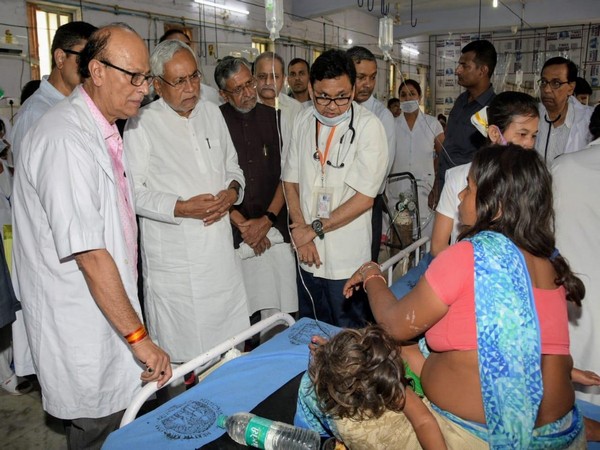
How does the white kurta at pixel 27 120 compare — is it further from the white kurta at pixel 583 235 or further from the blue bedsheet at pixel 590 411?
the white kurta at pixel 583 235

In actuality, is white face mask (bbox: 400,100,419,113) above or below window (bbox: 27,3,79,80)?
below

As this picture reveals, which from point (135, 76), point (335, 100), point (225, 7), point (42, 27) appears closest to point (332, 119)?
point (335, 100)

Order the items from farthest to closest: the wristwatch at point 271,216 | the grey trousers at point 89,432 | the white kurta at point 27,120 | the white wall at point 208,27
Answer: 1. the white wall at point 208,27
2. the wristwatch at point 271,216
3. the white kurta at point 27,120
4. the grey trousers at point 89,432

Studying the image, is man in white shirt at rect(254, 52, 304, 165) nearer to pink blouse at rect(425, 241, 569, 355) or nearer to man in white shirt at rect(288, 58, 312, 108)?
man in white shirt at rect(288, 58, 312, 108)

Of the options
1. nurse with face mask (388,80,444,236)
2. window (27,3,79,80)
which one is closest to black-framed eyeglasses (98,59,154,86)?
nurse with face mask (388,80,444,236)

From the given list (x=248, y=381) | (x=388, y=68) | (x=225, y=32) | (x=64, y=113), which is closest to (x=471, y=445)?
(x=248, y=381)

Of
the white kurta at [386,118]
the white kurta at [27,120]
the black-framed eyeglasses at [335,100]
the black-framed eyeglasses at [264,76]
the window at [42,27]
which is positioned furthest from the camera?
the window at [42,27]

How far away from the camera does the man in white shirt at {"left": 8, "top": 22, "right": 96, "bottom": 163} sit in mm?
2619

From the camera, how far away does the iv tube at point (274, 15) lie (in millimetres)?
2498

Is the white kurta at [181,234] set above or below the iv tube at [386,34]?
below

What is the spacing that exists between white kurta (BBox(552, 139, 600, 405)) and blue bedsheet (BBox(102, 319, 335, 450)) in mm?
1291

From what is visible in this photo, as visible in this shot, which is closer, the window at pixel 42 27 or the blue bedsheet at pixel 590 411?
the blue bedsheet at pixel 590 411

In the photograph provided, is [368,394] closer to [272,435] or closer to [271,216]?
[272,435]

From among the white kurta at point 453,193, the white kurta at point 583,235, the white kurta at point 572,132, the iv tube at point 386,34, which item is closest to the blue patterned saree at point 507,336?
the white kurta at point 453,193
